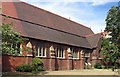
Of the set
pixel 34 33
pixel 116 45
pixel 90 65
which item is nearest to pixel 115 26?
pixel 116 45

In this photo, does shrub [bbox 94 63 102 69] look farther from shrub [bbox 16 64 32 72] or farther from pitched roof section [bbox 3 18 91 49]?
shrub [bbox 16 64 32 72]

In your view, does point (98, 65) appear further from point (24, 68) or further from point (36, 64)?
point (24, 68)

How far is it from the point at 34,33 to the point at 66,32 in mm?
14282

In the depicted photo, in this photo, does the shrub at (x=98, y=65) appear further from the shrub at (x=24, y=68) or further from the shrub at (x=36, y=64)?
the shrub at (x=24, y=68)

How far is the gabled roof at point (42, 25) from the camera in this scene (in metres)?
39.9

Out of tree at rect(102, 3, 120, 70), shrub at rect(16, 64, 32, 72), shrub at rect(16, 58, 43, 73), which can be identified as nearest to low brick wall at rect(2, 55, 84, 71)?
shrub at rect(16, 58, 43, 73)

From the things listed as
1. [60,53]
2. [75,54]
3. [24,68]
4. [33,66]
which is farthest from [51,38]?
[24,68]

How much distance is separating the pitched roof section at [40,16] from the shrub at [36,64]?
26.3 feet

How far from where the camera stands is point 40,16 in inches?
1962

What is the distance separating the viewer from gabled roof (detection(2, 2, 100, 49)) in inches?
1570

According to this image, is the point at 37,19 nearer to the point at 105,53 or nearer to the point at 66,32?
the point at 66,32

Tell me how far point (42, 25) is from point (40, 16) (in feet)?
11.7

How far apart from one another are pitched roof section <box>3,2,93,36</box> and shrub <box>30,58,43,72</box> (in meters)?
8.00

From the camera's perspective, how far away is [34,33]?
40938 millimetres
